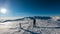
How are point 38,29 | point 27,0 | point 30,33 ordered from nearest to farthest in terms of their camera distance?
point 27,0
point 30,33
point 38,29

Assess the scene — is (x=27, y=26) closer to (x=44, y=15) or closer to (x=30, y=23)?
(x=30, y=23)

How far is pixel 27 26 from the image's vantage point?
1.53m

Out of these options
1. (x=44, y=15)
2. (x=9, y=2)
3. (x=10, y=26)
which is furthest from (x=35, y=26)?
(x=9, y=2)

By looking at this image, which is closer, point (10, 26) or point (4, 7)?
point (4, 7)

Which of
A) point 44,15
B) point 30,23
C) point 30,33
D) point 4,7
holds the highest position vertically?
point 4,7

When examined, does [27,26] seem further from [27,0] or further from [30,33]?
[27,0]

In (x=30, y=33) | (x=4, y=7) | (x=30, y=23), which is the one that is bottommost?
(x=30, y=33)

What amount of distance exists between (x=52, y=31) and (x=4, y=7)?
32.8 inches

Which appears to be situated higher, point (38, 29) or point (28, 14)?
point (28, 14)

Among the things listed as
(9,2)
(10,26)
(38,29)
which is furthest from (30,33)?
(9,2)

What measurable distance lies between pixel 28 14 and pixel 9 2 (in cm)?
32

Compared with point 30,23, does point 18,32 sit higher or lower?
lower

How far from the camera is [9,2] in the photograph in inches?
47.0

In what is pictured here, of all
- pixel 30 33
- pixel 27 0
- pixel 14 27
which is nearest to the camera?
pixel 27 0
